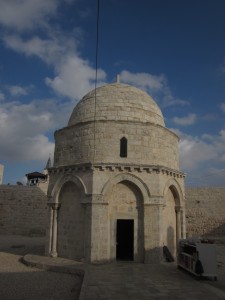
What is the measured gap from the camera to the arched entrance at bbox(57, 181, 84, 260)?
42.7 feet

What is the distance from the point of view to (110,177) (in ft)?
42.5

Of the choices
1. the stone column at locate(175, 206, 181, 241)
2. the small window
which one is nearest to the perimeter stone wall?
the stone column at locate(175, 206, 181, 241)

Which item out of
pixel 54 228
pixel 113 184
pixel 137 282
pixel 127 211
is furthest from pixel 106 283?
pixel 54 228

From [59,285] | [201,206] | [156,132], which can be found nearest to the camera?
[59,285]

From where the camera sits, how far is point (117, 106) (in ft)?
47.8

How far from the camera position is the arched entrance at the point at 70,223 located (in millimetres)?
13016

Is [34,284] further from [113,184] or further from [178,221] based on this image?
A: [178,221]

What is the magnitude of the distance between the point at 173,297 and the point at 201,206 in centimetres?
1892

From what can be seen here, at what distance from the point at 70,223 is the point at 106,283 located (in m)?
4.61

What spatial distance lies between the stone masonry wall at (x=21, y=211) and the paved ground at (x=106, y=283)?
48.9 ft

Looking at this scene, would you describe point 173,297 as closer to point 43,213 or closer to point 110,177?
point 110,177

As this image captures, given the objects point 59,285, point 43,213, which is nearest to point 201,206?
point 43,213

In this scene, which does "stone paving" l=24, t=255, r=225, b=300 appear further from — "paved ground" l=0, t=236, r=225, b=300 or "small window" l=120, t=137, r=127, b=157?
"small window" l=120, t=137, r=127, b=157

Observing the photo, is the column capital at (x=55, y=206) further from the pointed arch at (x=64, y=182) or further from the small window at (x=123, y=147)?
the small window at (x=123, y=147)
